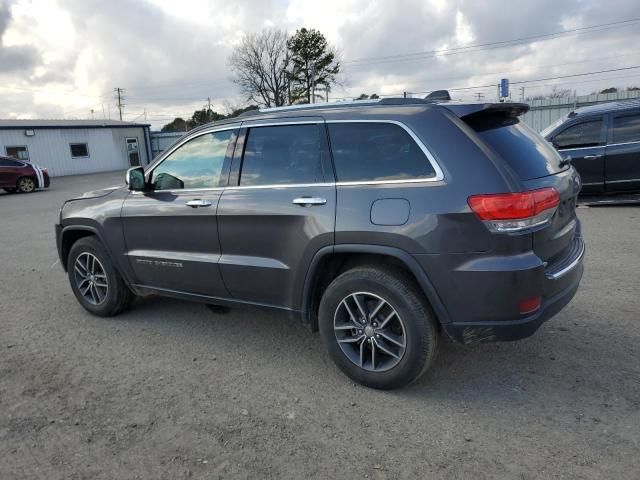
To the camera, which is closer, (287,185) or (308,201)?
(308,201)

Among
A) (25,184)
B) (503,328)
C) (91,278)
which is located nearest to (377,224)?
(503,328)

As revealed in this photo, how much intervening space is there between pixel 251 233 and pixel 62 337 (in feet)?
7.14

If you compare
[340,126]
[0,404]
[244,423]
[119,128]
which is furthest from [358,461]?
[119,128]

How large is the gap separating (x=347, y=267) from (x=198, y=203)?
1325 millimetres

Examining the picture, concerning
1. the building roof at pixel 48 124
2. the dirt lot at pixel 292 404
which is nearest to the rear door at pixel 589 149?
the dirt lot at pixel 292 404

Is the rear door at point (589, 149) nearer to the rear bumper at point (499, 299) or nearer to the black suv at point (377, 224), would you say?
the black suv at point (377, 224)

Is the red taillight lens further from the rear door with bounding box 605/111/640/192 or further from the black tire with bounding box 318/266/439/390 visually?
the rear door with bounding box 605/111/640/192

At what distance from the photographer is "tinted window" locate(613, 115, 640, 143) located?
8797mm

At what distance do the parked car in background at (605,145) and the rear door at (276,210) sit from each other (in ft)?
23.0

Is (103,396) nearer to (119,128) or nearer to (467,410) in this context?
(467,410)

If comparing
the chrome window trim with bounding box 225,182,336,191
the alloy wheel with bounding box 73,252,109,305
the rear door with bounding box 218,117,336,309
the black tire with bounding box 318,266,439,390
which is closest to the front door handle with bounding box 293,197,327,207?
the rear door with bounding box 218,117,336,309

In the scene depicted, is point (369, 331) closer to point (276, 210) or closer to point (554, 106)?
point (276, 210)

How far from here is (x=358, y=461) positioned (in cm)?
268

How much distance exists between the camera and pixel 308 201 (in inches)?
134
